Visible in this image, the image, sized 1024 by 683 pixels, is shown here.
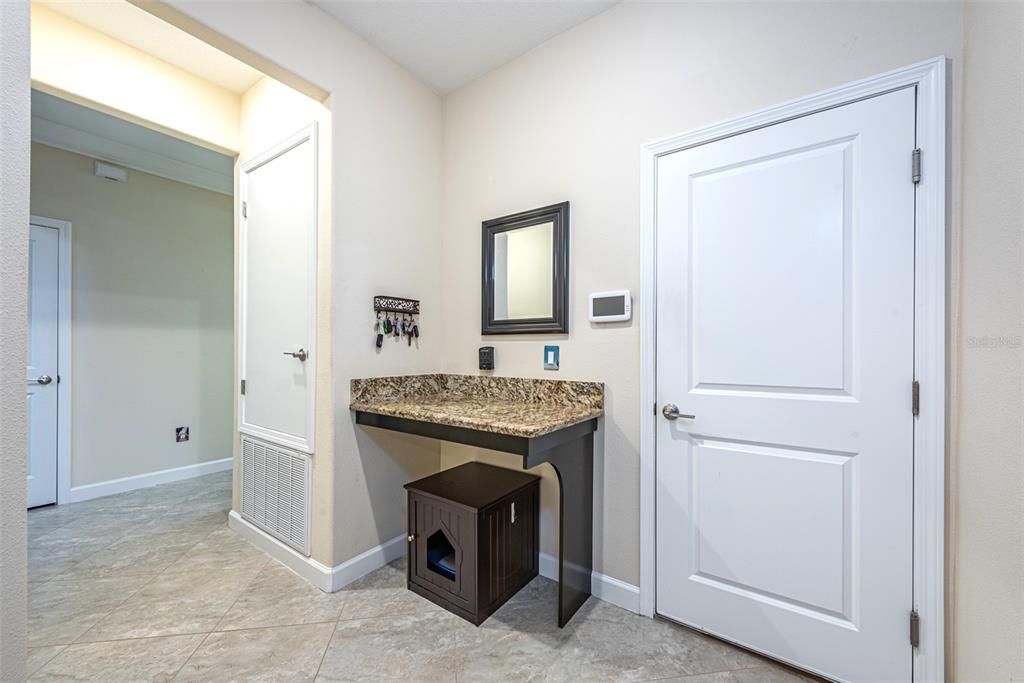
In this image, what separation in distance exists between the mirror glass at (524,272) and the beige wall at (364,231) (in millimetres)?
482

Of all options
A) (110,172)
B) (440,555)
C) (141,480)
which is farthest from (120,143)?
(440,555)

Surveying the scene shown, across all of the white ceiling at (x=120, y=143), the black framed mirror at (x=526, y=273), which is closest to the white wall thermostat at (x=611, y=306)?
the black framed mirror at (x=526, y=273)

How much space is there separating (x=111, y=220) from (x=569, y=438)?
3.92m

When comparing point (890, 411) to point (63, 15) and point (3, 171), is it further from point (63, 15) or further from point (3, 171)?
point (63, 15)

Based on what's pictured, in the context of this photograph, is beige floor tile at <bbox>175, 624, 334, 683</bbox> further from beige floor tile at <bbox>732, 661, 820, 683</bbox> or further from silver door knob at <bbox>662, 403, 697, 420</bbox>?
silver door knob at <bbox>662, 403, 697, 420</bbox>

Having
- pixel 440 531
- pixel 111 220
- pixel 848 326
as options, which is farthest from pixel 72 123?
pixel 848 326

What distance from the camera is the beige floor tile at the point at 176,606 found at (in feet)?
5.43

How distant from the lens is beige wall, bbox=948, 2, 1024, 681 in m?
0.95

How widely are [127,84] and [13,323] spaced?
1.95 metres

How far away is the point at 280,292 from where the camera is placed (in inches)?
88.2

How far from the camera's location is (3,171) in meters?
0.93

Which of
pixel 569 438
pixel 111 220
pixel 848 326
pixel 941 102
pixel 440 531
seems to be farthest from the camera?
pixel 111 220

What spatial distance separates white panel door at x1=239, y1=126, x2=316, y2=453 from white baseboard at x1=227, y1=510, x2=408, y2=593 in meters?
0.56

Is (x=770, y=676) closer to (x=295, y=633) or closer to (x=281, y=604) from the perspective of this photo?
(x=295, y=633)
